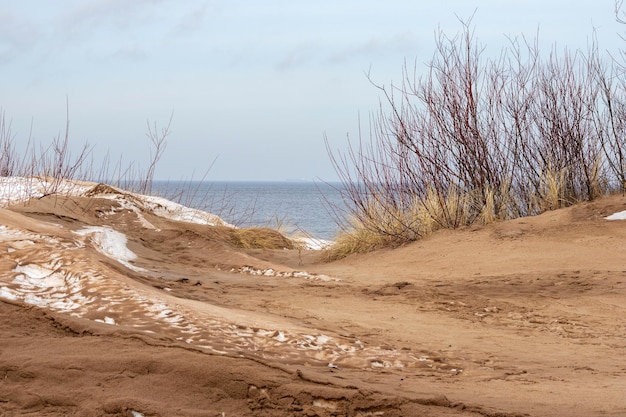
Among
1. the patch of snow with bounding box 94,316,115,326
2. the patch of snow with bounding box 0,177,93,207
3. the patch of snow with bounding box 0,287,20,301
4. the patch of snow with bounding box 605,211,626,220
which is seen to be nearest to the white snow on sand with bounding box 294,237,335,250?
the patch of snow with bounding box 0,177,93,207

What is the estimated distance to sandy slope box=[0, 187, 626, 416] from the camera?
133 inches

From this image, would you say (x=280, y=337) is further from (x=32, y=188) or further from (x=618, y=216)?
(x=32, y=188)

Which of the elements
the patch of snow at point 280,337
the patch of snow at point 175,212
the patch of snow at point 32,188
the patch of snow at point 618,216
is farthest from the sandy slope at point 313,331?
the patch of snow at point 175,212

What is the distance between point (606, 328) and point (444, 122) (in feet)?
18.6

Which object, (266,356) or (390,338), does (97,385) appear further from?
(390,338)

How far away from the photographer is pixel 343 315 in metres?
5.71

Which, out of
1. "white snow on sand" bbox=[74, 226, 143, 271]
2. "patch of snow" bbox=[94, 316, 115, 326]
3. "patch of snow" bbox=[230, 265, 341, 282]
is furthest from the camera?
"patch of snow" bbox=[230, 265, 341, 282]

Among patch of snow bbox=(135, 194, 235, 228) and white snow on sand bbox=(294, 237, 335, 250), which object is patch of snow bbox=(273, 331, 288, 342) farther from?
white snow on sand bbox=(294, 237, 335, 250)

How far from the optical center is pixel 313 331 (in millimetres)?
4629

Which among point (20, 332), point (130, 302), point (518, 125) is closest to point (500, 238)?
point (518, 125)

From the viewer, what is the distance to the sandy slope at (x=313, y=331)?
133 inches

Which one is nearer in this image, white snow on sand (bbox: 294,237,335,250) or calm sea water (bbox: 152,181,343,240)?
white snow on sand (bbox: 294,237,335,250)

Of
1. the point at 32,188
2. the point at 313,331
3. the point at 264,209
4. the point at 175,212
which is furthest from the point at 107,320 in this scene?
the point at 264,209

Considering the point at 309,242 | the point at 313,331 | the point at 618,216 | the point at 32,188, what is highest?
the point at 32,188
